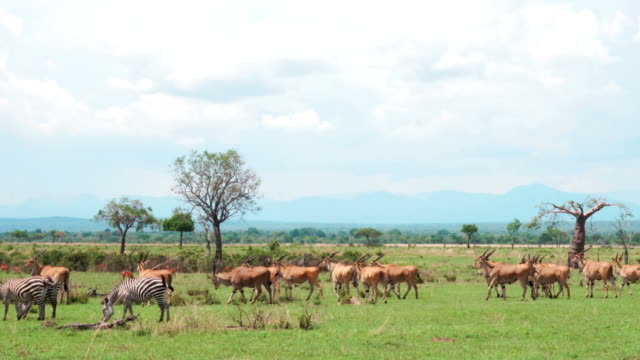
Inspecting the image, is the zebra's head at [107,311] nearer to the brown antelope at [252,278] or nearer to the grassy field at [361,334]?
the grassy field at [361,334]

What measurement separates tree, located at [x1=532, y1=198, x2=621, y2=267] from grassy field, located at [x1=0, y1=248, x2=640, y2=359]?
72.9 ft

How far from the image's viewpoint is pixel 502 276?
87.2 ft

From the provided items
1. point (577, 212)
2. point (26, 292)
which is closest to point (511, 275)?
point (26, 292)

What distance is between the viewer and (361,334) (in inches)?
659

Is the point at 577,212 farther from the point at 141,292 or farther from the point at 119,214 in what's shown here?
the point at 119,214

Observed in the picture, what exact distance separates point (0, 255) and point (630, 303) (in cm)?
4775

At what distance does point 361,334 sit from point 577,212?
33939mm

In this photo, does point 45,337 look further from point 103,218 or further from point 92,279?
point 103,218

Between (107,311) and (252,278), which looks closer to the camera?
(107,311)

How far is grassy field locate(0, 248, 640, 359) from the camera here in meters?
14.4

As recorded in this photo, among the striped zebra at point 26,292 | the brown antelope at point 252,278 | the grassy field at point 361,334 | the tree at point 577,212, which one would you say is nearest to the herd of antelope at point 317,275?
the brown antelope at point 252,278

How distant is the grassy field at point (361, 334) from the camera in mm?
14352

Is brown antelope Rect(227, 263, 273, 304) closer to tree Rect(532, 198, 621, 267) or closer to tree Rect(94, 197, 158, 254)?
tree Rect(532, 198, 621, 267)

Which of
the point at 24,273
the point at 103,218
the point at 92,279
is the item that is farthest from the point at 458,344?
the point at 103,218
